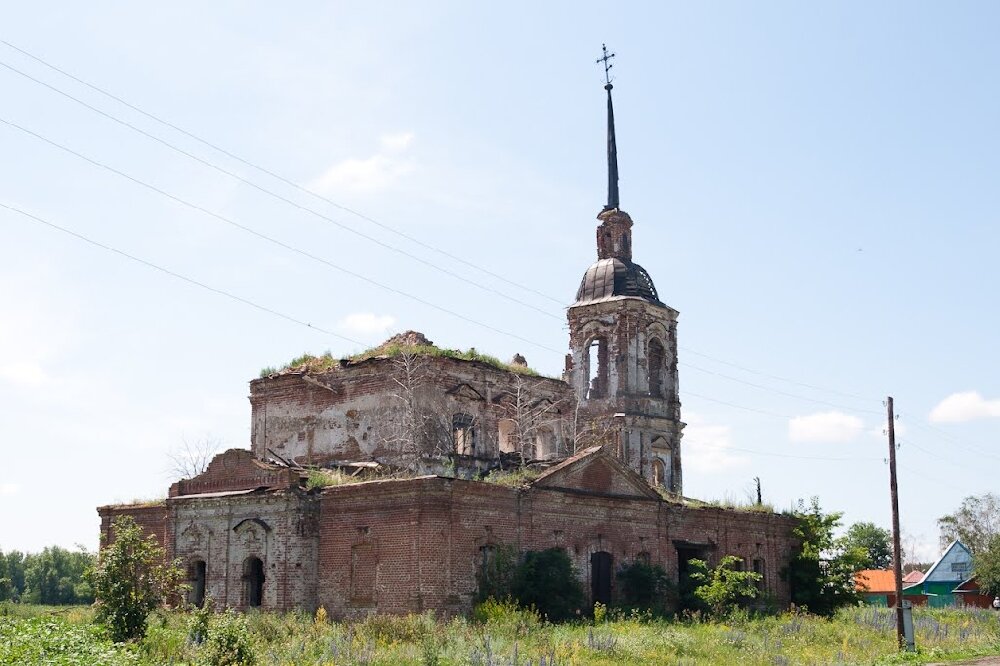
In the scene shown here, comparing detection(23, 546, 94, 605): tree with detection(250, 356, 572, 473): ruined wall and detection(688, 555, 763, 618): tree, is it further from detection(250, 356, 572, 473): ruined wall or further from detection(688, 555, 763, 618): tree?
detection(688, 555, 763, 618): tree

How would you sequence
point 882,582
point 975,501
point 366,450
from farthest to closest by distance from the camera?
point 975,501
point 882,582
point 366,450

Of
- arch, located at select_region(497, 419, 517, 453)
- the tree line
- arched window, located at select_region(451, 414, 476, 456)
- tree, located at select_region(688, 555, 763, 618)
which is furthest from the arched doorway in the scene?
the tree line

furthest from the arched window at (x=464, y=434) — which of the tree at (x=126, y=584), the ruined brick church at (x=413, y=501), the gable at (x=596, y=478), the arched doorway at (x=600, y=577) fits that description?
the tree at (x=126, y=584)

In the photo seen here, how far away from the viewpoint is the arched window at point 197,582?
27766 millimetres

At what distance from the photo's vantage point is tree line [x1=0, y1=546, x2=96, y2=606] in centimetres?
6431

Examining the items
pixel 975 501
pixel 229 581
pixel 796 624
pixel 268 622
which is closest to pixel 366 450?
pixel 229 581

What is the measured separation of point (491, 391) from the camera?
106 feet

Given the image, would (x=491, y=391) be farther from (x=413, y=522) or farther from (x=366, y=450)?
(x=413, y=522)

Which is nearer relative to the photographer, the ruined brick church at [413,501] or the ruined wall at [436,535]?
the ruined wall at [436,535]

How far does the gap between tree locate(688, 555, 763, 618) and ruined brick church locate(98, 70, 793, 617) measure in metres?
0.92

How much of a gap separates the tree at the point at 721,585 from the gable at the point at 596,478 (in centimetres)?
266

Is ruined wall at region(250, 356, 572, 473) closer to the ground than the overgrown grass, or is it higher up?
higher up

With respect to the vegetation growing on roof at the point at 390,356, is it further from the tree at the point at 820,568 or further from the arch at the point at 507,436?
the tree at the point at 820,568

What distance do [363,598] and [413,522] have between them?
7.59 ft
